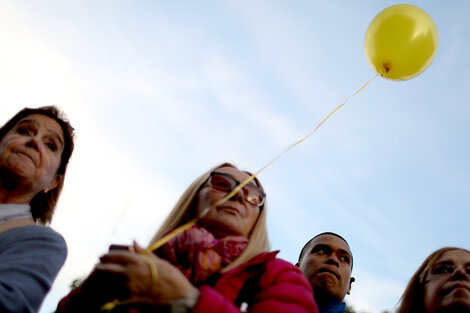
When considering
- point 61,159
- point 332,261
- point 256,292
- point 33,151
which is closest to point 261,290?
point 256,292

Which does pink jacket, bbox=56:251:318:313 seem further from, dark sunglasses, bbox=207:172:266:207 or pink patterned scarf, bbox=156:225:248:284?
dark sunglasses, bbox=207:172:266:207

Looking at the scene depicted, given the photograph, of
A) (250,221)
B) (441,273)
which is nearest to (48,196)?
(250,221)

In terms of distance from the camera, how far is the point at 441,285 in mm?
2732

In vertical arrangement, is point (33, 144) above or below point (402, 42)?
below

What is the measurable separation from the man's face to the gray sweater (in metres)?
2.02

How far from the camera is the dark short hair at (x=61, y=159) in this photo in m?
3.02

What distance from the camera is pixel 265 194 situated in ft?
8.84

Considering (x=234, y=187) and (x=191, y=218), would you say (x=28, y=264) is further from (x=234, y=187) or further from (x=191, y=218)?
(x=234, y=187)

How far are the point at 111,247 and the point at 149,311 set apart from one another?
0.38m

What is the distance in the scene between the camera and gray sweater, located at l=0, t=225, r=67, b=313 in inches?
76.9

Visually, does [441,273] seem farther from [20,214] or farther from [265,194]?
[20,214]

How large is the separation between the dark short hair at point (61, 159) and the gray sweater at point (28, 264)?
1.86ft

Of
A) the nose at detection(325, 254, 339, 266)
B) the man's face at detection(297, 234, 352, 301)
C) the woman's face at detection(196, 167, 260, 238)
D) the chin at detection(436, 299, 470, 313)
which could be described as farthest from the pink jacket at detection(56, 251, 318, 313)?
the nose at detection(325, 254, 339, 266)

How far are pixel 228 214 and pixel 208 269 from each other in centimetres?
41
